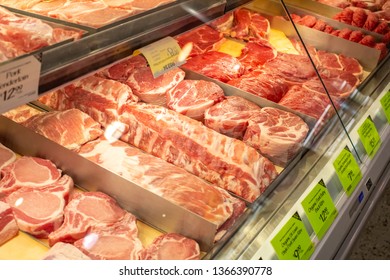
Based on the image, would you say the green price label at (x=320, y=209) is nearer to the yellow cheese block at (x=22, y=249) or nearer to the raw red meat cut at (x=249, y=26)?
the yellow cheese block at (x=22, y=249)

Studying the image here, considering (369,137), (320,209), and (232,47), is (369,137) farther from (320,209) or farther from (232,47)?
(232,47)

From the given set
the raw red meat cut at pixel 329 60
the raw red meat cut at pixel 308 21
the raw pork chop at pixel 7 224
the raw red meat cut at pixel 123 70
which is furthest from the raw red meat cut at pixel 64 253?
the raw red meat cut at pixel 308 21

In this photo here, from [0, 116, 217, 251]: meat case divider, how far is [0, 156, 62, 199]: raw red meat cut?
7cm

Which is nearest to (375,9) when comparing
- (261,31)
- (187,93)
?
(261,31)

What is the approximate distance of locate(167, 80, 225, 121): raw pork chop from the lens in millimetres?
2594

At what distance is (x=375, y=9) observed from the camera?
13.1ft

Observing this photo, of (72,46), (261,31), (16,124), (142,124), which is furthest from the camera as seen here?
(261,31)

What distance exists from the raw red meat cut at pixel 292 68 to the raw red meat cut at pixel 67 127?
1246 mm

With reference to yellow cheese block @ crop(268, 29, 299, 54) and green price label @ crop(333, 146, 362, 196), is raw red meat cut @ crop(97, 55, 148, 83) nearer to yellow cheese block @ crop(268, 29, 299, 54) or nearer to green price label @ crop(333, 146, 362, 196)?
yellow cheese block @ crop(268, 29, 299, 54)

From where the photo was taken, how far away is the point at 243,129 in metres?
2.54

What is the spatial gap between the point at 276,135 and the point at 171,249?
0.87 m


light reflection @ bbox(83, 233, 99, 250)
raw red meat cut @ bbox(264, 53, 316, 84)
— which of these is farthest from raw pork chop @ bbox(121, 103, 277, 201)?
raw red meat cut @ bbox(264, 53, 316, 84)

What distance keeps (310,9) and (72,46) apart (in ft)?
9.07
